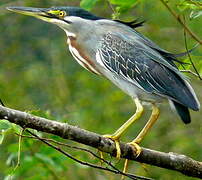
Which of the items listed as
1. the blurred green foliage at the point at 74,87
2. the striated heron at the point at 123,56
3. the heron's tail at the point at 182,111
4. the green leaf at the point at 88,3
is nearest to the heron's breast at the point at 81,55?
the striated heron at the point at 123,56

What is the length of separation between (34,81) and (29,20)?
2.59 ft

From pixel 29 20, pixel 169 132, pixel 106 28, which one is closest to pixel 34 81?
pixel 29 20

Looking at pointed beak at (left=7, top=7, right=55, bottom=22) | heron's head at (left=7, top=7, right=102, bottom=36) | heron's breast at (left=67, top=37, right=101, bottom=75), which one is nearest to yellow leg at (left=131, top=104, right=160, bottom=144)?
heron's breast at (left=67, top=37, right=101, bottom=75)

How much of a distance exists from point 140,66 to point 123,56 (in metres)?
0.13

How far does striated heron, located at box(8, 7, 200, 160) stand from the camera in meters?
4.49

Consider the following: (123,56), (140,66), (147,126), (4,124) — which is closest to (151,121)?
(147,126)

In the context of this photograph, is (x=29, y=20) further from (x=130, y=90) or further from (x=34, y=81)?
(x=130, y=90)

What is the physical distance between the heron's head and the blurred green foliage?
2051mm

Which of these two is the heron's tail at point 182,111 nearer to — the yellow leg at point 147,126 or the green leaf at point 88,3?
the yellow leg at point 147,126

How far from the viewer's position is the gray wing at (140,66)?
14.7 ft

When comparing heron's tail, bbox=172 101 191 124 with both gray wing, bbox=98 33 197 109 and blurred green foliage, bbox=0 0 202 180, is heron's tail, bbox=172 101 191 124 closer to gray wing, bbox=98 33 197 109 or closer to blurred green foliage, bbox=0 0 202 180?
gray wing, bbox=98 33 197 109

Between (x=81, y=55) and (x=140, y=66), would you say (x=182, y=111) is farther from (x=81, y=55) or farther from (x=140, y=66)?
(x=81, y=55)

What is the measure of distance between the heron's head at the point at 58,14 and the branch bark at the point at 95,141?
1018 millimetres

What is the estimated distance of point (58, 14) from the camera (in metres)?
4.55
